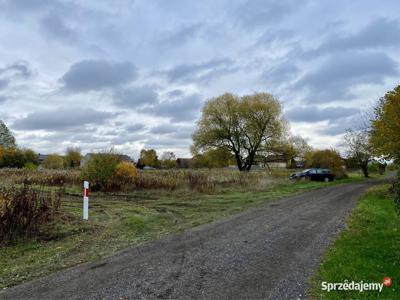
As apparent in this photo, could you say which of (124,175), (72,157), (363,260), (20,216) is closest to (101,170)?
(124,175)

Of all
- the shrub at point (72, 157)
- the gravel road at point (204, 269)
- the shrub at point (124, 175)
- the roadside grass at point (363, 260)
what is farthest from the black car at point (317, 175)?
the shrub at point (72, 157)

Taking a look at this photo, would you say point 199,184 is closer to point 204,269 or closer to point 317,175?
point 204,269

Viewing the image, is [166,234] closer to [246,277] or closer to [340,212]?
[246,277]

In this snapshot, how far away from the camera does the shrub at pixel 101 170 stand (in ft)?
61.6

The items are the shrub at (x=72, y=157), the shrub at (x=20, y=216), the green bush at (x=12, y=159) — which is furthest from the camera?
the shrub at (x=72, y=157)

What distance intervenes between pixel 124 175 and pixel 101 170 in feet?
5.73

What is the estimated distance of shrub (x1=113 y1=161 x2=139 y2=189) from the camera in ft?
64.2

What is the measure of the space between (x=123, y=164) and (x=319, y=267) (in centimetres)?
1651

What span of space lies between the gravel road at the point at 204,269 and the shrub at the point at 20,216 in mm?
3257

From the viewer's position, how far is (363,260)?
18.1 ft

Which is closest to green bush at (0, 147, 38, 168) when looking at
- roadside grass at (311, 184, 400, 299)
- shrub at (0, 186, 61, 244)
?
shrub at (0, 186, 61, 244)

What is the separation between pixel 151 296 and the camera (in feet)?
13.4

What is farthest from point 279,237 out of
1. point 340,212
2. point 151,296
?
point 340,212

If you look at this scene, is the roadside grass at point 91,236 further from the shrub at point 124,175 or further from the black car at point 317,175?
the black car at point 317,175
